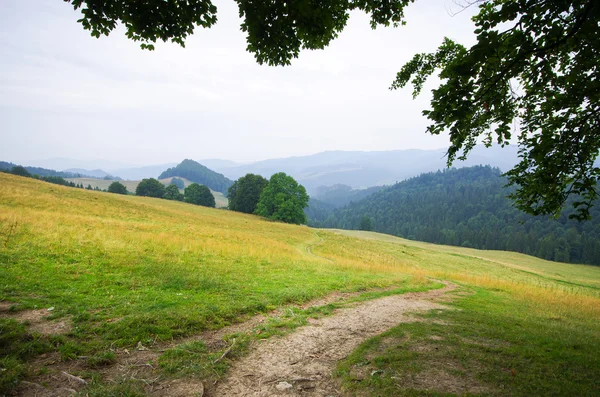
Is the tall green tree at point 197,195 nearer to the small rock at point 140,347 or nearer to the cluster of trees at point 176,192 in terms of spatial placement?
the cluster of trees at point 176,192

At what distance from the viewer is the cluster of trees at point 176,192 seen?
8544 cm

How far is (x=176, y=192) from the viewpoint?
93375 mm

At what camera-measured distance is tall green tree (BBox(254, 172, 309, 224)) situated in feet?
187

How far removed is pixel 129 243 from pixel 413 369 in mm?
13580

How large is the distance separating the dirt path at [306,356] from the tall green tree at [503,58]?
4.71 meters

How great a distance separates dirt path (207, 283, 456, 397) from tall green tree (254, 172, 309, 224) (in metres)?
48.2

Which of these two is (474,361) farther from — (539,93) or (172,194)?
(172,194)

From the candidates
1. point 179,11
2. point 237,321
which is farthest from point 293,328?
point 179,11

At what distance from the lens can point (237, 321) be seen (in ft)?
23.3

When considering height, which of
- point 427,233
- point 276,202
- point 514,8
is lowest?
point 427,233

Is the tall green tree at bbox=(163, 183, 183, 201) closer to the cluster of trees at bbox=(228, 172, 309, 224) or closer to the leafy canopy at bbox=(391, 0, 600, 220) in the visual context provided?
the cluster of trees at bbox=(228, 172, 309, 224)

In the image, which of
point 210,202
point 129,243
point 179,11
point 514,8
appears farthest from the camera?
point 210,202

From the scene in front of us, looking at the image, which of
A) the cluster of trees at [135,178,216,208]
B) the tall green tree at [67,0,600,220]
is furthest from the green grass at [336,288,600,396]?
the cluster of trees at [135,178,216,208]

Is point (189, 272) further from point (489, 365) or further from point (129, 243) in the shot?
point (489, 365)
